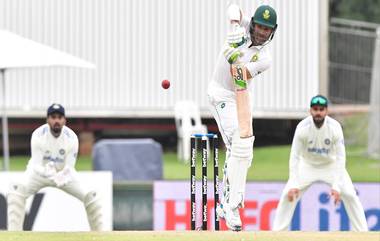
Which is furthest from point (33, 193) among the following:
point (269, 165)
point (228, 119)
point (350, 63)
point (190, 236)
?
point (350, 63)

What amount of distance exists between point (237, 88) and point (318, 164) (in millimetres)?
3966

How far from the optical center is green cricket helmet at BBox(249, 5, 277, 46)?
30.8ft

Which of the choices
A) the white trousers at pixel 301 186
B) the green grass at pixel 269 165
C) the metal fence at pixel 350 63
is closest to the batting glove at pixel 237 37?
the white trousers at pixel 301 186

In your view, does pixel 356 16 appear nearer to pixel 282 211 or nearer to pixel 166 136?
pixel 166 136

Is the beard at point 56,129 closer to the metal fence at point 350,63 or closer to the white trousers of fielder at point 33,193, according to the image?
the white trousers of fielder at point 33,193

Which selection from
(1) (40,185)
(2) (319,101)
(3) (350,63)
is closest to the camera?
(2) (319,101)

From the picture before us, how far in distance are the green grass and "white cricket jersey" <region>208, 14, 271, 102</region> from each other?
25.0 ft

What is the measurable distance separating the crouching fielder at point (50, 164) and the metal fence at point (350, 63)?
12.4 meters

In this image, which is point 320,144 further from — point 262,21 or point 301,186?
point 262,21

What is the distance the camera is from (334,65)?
25.4m

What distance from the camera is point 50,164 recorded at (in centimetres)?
1339

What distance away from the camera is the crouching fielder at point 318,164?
1273 centimetres

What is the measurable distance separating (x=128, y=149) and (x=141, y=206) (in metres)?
1.51

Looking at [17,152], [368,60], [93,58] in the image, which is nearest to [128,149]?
[93,58]
